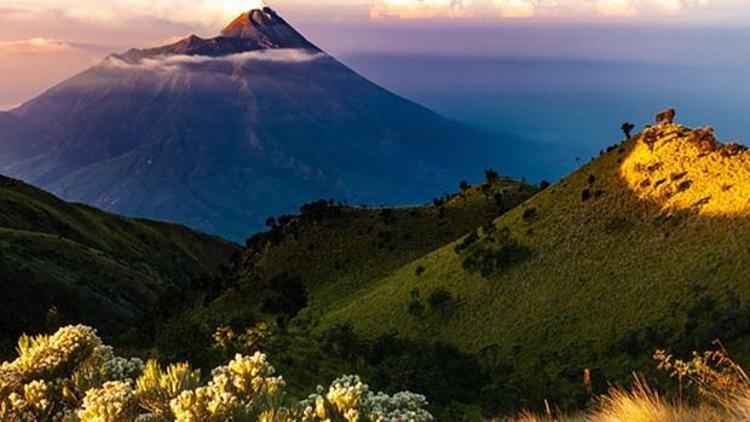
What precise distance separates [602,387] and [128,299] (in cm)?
7637

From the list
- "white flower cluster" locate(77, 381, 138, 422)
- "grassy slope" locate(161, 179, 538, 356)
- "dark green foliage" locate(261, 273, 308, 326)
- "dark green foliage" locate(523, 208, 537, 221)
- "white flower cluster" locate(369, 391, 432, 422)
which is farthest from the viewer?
"grassy slope" locate(161, 179, 538, 356)

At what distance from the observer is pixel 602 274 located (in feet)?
188

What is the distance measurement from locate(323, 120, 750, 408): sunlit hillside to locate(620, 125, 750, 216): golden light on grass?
5.2 inches

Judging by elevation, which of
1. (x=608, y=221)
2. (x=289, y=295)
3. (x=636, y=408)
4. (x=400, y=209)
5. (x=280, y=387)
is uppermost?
(x=280, y=387)

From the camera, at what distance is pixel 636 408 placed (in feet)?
34.5

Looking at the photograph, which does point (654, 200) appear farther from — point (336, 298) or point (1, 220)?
point (1, 220)

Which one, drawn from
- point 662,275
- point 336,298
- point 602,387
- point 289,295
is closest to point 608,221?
point 662,275

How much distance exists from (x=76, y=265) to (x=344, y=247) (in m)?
37.6

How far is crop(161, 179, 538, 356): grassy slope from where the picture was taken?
85.2m

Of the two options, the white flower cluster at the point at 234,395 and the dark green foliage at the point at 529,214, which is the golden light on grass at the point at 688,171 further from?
the white flower cluster at the point at 234,395

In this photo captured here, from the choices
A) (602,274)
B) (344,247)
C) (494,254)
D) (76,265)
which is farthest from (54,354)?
(76,265)

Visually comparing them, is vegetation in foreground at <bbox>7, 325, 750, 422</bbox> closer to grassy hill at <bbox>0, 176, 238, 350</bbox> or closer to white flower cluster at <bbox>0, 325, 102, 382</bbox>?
white flower cluster at <bbox>0, 325, 102, 382</bbox>

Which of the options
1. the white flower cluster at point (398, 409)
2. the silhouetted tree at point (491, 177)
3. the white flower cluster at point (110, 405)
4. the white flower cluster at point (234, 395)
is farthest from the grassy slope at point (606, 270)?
the white flower cluster at point (110, 405)

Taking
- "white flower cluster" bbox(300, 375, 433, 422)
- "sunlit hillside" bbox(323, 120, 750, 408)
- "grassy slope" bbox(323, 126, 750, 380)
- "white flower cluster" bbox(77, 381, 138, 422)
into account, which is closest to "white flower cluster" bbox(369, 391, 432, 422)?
"white flower cluster" bbox(300, 375, 433, 422)
